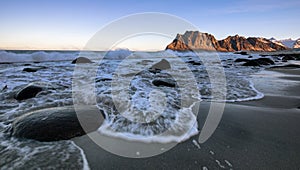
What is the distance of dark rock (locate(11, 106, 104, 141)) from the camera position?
1.98m

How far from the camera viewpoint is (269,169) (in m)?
1.46

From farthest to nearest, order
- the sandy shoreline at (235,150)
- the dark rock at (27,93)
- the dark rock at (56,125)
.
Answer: the dark rock at (27,93) < the dark rock at (56,125) < the sandy shoreline at (235,150)

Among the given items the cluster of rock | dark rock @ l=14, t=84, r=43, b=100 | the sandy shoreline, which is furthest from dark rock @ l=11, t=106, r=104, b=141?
dark rock @ l=14, t=84, r=43, b=100

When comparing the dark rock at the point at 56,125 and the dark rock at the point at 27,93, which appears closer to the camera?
the dark rock at the point at 56,125

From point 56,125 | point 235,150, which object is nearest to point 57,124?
point 56,125

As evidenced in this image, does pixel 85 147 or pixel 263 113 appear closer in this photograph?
pixel 85 147

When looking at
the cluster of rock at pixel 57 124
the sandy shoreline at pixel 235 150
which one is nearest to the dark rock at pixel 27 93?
the cluster of rock at pixel 57 124

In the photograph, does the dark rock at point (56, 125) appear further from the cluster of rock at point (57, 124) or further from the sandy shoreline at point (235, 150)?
the sandy shoreline at point (235, 150)

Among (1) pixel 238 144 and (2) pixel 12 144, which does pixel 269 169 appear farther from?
(2) pixel 12 144

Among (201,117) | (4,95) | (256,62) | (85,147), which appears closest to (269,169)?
(201,117)

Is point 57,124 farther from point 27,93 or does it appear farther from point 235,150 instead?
point 27,93

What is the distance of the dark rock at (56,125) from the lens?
1.98 m

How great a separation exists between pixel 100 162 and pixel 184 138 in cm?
99

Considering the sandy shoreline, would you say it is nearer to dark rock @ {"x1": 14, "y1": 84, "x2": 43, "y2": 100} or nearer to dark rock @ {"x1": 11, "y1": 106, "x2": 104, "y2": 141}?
dark rock @ {"x1": 11, "y1": 106, "x2": 104, "y2": 141}
